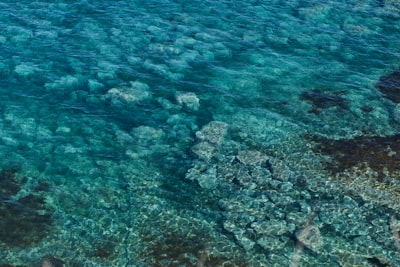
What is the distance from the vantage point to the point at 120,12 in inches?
1187

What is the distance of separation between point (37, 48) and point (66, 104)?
17.8 ft

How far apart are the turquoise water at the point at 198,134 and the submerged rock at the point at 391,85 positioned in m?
0.37

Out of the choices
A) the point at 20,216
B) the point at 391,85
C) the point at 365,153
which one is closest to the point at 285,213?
the point at 365,153

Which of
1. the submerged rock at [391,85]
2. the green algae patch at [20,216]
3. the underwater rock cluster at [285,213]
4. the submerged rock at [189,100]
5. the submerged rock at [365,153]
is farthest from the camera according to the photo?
the submerged rock at [391,85]


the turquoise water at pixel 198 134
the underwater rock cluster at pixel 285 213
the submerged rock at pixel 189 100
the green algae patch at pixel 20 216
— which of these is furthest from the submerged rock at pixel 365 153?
the green algae patch at pixel 20 216

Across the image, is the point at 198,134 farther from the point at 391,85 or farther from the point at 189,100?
the point at 391,85

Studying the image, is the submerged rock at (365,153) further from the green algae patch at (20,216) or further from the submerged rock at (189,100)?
the green algae patch at (20,216)

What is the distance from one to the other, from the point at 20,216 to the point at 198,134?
7852 millimetres

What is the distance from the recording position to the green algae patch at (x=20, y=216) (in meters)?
16.6

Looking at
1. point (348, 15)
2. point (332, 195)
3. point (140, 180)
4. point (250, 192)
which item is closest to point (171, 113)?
point (140, 180)

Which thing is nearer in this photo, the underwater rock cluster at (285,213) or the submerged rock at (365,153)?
the underwater rock cluster at (285,213)

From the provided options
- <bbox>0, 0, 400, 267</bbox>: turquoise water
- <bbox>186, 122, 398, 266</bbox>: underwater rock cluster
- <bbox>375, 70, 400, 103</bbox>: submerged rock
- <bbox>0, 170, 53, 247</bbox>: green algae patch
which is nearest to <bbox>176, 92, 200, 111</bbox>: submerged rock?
<bbox>0, 0, 400, 267</bbox>: turquoise water

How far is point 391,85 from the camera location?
984 inches

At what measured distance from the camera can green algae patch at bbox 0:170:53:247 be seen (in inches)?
653
